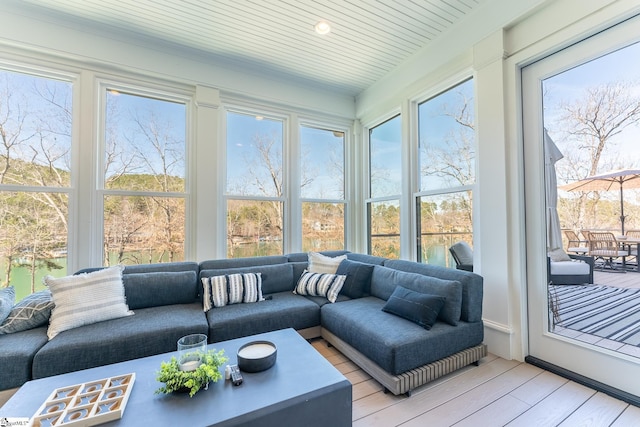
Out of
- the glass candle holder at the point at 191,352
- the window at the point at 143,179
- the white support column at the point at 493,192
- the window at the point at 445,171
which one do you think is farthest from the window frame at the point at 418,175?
the window at the point at 143,179

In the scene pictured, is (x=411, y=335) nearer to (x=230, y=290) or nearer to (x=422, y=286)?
(x=422, y=286)

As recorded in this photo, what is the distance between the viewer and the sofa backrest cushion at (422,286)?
2229 millimetres

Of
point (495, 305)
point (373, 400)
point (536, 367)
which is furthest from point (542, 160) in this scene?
point (373, 400)

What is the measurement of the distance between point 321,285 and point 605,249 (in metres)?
2.41

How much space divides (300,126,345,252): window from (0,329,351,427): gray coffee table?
2674mm

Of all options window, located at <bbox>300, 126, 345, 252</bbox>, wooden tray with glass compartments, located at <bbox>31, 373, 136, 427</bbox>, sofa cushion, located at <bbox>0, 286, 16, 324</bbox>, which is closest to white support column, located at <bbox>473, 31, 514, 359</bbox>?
window, located at <bbox>300, 126, 345, 252</bbox>

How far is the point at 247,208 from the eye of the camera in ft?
12.4

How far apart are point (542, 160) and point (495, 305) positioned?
1.32 meters

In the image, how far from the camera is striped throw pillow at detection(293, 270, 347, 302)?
2980mm

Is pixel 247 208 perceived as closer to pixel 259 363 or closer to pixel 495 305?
pixel 259 363

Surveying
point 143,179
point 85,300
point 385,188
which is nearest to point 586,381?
point 385,188

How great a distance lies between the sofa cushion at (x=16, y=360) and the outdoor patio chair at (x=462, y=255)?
3549 mm

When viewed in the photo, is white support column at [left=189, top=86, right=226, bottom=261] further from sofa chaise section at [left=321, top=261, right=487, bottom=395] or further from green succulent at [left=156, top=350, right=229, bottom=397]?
green succulent at [left=156, top=350, right=229, bottom=397]

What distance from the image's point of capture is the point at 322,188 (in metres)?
4.33
